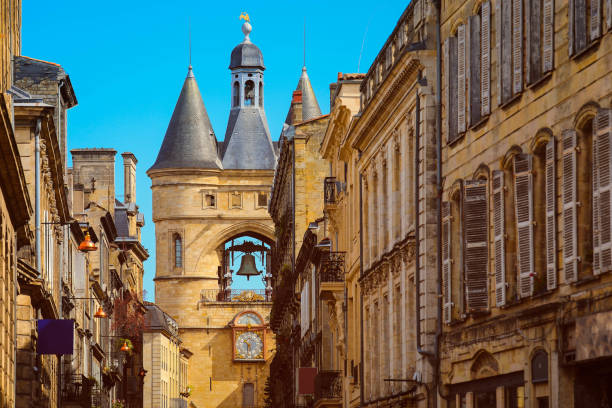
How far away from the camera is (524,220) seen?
75.7 feet

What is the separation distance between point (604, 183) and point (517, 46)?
4.41 metres

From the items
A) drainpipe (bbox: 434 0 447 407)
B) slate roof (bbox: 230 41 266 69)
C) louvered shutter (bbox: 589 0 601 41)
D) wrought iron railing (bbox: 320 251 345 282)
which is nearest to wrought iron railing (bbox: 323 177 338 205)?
wrought iron railing (bbox: 320 251 345 282)

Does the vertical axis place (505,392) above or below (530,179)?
below

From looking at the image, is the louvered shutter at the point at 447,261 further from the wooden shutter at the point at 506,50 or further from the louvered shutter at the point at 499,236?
the wooden shutter at the point at 506,50

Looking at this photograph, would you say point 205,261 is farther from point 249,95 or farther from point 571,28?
point 571,28

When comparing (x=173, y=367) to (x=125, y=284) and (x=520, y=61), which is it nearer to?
(x=125, y=284)

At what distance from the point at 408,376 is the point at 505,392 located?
295 inches

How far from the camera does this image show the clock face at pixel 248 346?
120062 millimetres

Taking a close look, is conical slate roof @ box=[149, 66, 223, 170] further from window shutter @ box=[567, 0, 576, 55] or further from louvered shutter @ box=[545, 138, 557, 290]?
window shutter @ box=[567, 0, 576, 55]

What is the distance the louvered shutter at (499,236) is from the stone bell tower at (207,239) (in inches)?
3670

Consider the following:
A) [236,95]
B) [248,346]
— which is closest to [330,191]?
[248,346]

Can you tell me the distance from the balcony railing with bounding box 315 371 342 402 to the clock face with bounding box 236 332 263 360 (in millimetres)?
73649

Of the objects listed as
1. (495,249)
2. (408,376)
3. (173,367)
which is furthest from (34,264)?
(173,367)

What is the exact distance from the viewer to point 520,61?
23.5m
